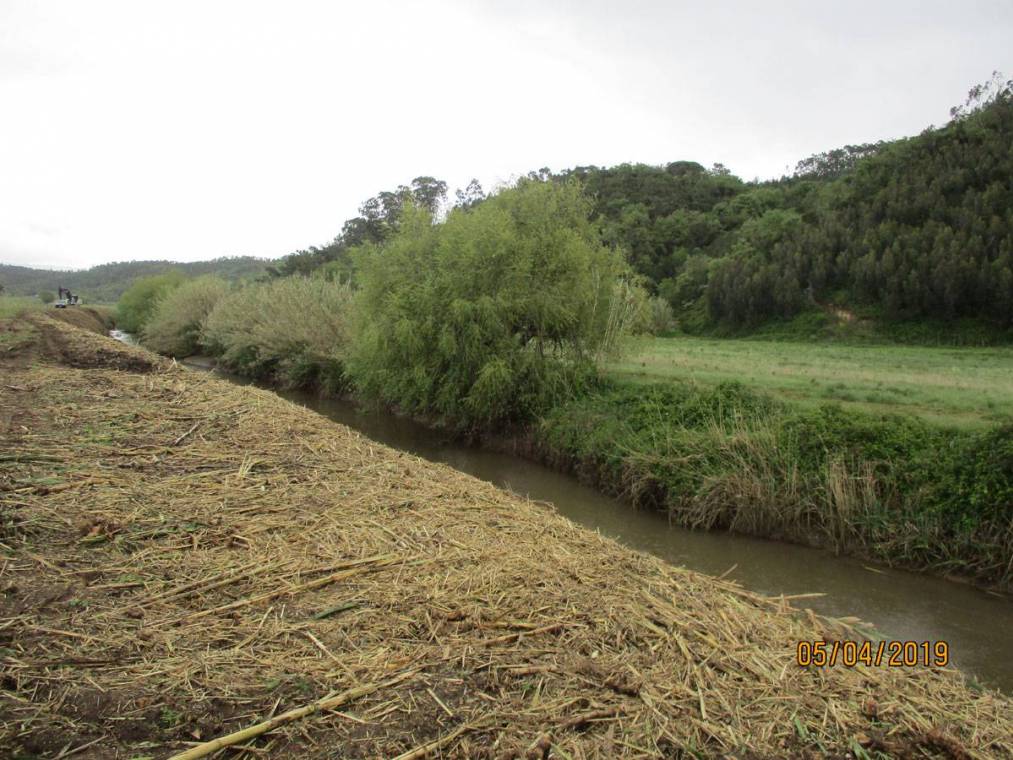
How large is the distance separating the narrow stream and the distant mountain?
10214 cm

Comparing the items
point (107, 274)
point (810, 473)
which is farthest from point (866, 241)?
point (107, 274)

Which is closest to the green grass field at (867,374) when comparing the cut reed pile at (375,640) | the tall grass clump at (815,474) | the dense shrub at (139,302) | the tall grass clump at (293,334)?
the tall grass clump at (815,474)

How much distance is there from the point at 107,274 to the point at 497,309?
462 ft

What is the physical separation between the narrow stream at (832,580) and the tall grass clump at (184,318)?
2936 centimetres

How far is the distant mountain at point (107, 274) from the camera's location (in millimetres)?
111831

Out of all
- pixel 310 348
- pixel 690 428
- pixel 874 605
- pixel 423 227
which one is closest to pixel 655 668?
pixel 874 605

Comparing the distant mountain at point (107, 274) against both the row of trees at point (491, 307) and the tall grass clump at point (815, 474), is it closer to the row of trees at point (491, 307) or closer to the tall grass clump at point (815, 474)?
the row of trees at point (491, 307)

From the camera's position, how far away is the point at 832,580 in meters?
9.82

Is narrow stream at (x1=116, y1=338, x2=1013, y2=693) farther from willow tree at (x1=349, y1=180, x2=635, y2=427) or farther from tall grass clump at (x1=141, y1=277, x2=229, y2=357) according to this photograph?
tall grass clump at (x1=141, y1=277, x2=229, y2=357)

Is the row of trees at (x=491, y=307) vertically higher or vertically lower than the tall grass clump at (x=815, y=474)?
higher

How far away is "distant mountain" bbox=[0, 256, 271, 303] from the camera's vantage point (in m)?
112

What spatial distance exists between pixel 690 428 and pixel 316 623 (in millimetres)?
10870
